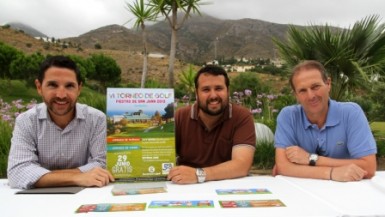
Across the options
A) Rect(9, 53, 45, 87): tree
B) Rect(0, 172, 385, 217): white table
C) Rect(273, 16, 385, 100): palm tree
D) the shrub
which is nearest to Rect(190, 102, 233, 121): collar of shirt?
Rect(0, 172, 385, 217): white table

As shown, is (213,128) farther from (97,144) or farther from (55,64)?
(55,64)

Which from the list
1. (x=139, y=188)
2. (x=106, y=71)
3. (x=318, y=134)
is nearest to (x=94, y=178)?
(x=139, y=188)

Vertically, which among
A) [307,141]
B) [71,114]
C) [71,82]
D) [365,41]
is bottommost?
[307,141]

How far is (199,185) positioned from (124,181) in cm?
44

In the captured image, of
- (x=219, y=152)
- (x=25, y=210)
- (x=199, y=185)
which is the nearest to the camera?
(x=25, y=210)

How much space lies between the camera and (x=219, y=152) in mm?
2947

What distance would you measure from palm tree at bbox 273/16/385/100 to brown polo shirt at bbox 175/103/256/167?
4459mm

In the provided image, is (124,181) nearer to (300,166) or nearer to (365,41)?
(300,166)

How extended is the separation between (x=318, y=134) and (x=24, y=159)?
192 centimetres

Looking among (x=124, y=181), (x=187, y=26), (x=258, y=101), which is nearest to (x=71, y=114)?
(x=124, y=181)

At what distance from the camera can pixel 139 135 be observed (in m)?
2.27

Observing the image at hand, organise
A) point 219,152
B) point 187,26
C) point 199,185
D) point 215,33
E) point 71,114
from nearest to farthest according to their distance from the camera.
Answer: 1. point 199,185
2. point 71,114
3. point 219,152
4. point 215,33
5. point 187,26

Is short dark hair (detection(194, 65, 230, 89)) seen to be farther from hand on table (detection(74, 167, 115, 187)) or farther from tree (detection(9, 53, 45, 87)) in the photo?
tree (detection(9, 53, 45, 87))

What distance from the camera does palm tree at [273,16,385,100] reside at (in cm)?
685
